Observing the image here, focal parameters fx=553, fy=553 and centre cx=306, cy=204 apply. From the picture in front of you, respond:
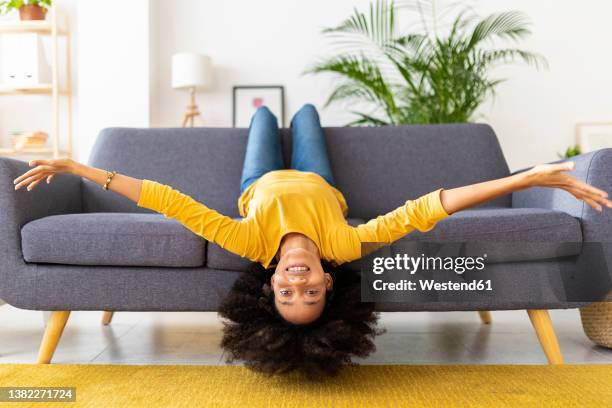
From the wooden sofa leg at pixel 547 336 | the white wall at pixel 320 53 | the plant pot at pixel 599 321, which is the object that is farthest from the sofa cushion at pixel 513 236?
the white wall at pixel 320 53

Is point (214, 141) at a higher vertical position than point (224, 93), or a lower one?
lower

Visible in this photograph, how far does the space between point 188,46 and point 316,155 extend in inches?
95.8

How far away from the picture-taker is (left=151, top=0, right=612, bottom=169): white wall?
14.2ft

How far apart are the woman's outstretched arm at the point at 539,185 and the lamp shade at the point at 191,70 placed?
297cm

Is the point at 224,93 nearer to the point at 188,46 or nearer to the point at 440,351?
the point at 188,46

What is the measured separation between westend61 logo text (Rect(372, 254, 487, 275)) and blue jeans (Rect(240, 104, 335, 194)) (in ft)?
2.26

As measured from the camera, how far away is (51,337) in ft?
6.22

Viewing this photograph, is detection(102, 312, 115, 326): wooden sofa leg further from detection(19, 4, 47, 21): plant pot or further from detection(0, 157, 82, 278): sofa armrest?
detection(19, 4, 47, 21): plant pot

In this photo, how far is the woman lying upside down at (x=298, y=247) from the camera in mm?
1542

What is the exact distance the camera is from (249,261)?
1.90 metres

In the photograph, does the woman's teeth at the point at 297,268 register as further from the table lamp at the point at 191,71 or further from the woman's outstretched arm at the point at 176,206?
the table lamp at the point at 191,71

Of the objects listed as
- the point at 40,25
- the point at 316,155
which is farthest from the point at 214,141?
the point at 40,25

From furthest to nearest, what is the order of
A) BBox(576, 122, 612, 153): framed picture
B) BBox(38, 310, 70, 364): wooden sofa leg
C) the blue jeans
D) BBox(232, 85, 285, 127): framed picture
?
BBox(232, 85, 285, 127): framed picture < BBox(576, 122, 612, 153): framed picture < the blue jeans < BBox(38, 310, 70, 364): wooden sofa leg

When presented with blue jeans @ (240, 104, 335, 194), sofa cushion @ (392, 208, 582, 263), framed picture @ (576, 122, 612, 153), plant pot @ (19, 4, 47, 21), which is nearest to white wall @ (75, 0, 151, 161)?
plant pot @ (19, 4, 47, 21)
